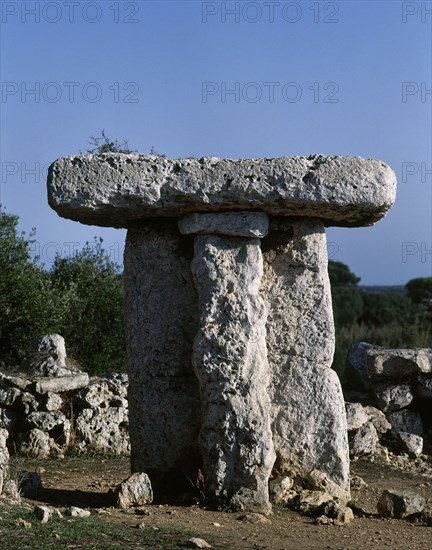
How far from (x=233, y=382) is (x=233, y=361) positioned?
0.18 m

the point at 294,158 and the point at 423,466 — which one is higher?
the point at 294,158

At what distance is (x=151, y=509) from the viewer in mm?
7758

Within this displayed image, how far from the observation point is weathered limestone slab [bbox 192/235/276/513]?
788 centimetres

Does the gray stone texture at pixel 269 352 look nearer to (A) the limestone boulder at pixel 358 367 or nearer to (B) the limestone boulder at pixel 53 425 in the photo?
(B) the limestone boulder at pixel 53 425

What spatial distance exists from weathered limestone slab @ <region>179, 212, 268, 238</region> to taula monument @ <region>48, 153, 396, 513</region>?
0.01 m

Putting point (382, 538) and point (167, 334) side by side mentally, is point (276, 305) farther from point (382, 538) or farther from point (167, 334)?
point (382, 538)

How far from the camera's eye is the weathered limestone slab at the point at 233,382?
7.88 m

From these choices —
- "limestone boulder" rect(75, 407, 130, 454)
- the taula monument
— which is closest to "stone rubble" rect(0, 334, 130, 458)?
"limestone boulder" rect(75, 407, 130, 454)

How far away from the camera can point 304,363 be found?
838cm

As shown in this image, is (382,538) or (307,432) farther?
(307,432)

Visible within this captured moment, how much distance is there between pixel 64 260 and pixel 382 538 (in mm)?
12041

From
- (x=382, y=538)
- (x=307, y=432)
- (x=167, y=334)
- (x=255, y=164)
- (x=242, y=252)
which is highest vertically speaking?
(x=255, y=164)

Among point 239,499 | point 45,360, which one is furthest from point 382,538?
point 45,360

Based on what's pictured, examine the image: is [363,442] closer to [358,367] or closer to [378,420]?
[378,420]
